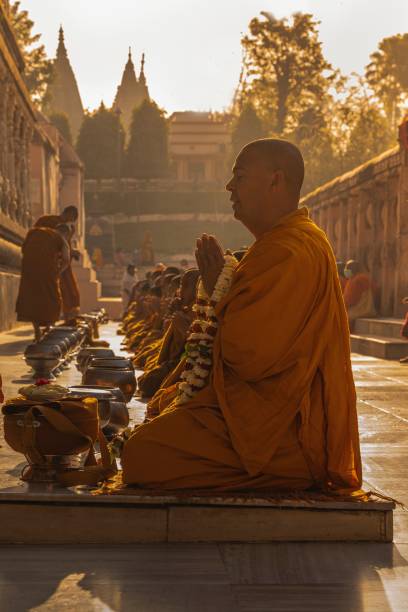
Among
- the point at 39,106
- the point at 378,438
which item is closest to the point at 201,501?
the point at 378,438

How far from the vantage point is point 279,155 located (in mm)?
3805

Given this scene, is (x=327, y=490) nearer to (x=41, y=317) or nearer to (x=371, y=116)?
(x=41, y=317)

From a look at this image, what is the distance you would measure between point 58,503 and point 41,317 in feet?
25.1

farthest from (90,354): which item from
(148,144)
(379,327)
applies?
(148,144)

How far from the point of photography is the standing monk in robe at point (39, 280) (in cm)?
1102

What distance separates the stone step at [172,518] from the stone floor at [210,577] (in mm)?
60

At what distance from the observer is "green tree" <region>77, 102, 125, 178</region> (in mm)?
57812

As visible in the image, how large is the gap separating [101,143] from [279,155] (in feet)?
184

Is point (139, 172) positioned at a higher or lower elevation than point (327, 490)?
higher

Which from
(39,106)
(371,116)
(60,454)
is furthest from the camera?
(39,106)

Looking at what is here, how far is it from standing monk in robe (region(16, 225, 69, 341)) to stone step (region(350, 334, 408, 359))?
4440mm

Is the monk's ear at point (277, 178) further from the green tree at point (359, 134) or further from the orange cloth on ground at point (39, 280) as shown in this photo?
the green tree at point (359, 134)

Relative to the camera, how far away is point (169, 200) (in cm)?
6159

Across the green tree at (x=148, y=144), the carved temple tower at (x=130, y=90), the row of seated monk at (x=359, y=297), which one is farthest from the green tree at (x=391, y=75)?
the row of seated monk at (x=359, y=297)
